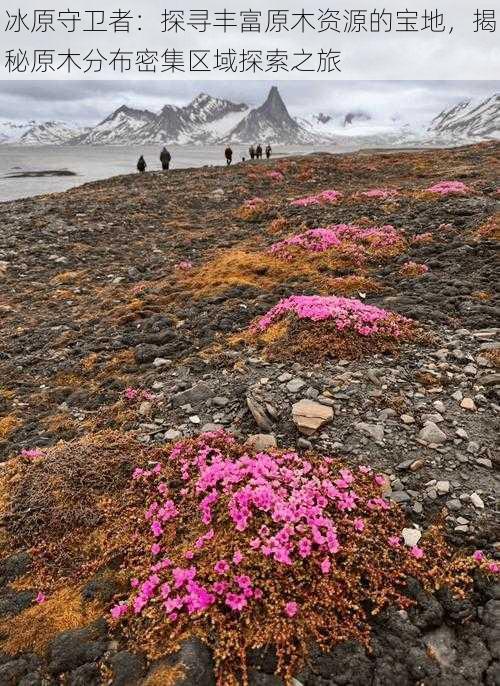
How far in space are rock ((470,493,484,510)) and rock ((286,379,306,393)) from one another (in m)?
3.53

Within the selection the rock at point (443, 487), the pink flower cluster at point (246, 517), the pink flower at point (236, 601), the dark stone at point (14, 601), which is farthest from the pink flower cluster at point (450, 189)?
the dark stone at point (14, 601)

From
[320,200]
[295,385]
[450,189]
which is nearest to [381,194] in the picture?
[320,200]

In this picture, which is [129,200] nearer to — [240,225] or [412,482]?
[240,225]

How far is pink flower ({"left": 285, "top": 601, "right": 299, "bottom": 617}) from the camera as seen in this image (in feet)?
17.6

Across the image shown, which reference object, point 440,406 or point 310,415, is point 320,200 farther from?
point 310,415

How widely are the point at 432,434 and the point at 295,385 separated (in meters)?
2.65

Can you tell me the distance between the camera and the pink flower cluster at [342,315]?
11125mm

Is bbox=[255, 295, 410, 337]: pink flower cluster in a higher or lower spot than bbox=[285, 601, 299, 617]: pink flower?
higher

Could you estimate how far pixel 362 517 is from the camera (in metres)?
6.52

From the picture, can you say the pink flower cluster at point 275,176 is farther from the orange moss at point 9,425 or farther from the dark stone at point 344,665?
the dark stone at point 344,665

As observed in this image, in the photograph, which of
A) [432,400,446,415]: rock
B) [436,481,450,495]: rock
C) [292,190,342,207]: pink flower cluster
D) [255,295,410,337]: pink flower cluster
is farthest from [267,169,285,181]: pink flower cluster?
[436,481,450,495]: rock

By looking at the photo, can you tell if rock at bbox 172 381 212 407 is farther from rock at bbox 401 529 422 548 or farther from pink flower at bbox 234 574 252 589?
rock at bbox 401 529 422 548

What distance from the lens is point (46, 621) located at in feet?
19.2

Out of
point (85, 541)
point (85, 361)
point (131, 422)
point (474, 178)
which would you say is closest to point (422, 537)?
point (85, 541)
